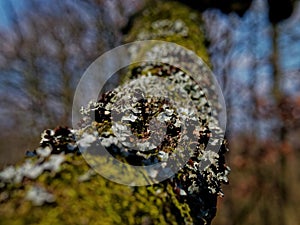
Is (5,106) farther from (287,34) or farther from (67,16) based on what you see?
(287,34)

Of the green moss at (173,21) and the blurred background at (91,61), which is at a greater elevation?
the blurred background at (91,61)

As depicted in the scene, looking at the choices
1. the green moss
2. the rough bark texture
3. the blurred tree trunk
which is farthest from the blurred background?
the rough bark texture

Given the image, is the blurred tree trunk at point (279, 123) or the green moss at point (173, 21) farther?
the blurred tree trunk at point (279, 123)

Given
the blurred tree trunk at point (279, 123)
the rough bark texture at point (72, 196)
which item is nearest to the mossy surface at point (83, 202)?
the rough bark texture at point (72, 196)

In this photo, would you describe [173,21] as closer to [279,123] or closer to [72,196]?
[72,196]

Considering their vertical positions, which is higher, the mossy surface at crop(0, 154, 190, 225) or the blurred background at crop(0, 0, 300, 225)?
the blurred background at crop(0, 0, 300, 225)

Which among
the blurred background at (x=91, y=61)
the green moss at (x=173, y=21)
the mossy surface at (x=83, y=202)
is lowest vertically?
the mossy surface at (x=83, y=202)

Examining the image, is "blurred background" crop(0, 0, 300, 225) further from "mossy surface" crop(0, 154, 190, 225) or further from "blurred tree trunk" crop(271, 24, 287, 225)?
"mossy surface" crop(0, 154, 190, 225)

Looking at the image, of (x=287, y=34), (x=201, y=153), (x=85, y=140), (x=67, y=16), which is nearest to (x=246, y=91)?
(x=287, y=34)

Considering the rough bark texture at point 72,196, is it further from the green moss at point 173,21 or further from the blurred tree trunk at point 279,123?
the blurred tree trunk at point 279,123
